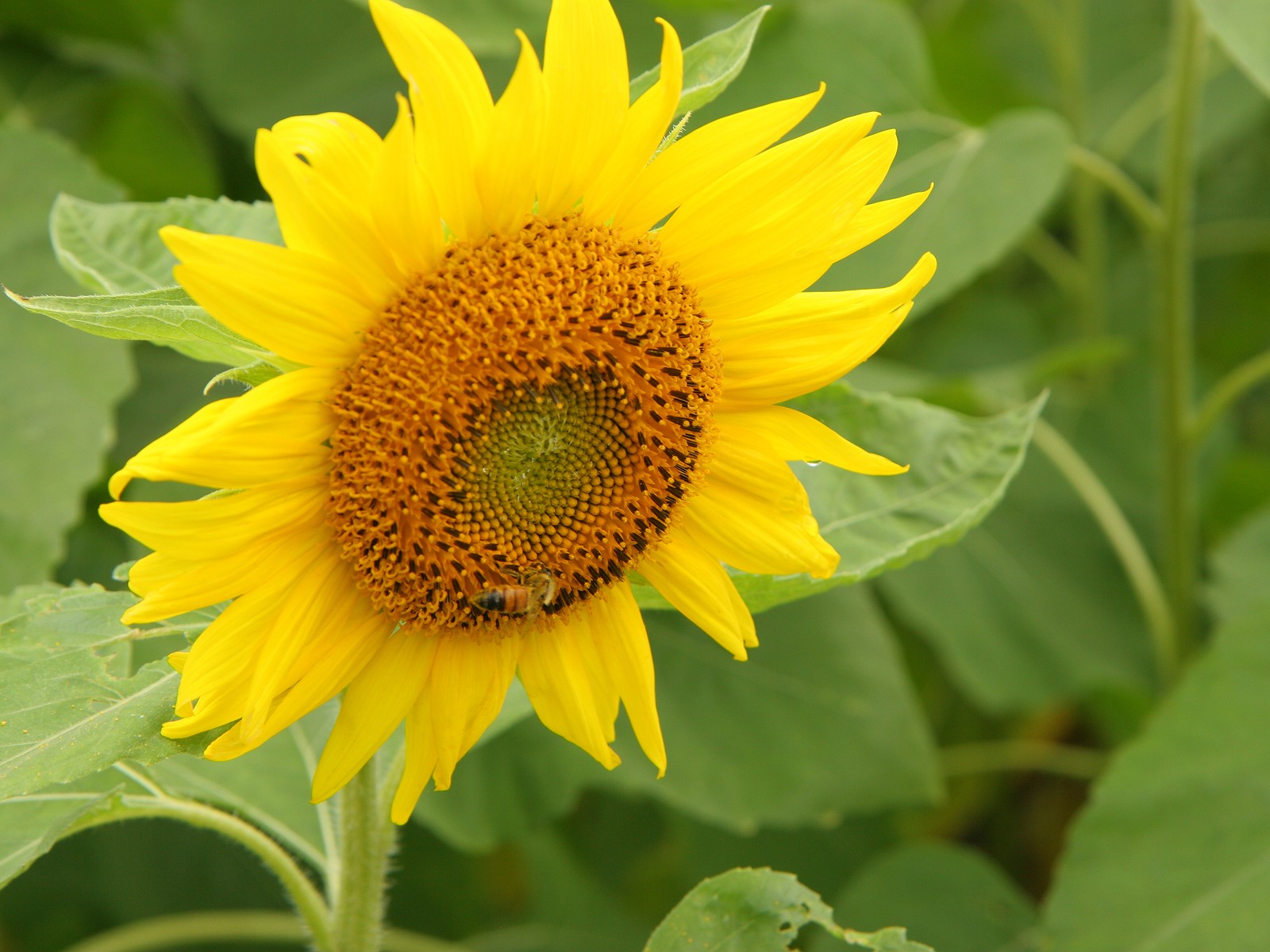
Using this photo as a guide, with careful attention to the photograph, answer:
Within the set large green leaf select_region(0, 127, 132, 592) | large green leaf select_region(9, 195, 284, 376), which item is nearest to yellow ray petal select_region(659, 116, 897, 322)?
large green leaf select_region(9, 195, 284, 376)

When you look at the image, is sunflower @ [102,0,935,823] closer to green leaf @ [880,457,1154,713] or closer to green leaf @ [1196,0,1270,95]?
green leaf @ [1196,0,1270,95]

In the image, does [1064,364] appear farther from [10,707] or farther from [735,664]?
Result: [10,707]

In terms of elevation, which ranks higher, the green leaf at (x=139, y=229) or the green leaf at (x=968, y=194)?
the green leaf at (x=139, y=229)

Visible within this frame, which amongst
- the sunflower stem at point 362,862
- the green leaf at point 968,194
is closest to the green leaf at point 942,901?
the green leaf at point 968,194

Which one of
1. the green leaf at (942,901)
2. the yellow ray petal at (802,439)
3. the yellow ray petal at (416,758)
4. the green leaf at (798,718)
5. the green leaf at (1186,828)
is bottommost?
the green leaf at (942,901)

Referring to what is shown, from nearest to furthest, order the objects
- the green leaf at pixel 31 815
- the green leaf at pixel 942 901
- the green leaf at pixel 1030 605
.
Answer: the green leaf at pixel 31 815 → the green leaf at pixel 942 901 → the green leaf at pixel 1030 605

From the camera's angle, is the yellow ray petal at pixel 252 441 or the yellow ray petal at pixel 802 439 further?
the yellow ray petal at pixel 802 439

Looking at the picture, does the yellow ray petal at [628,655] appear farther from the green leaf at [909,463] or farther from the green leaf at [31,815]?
the green leaf at [31,815]
